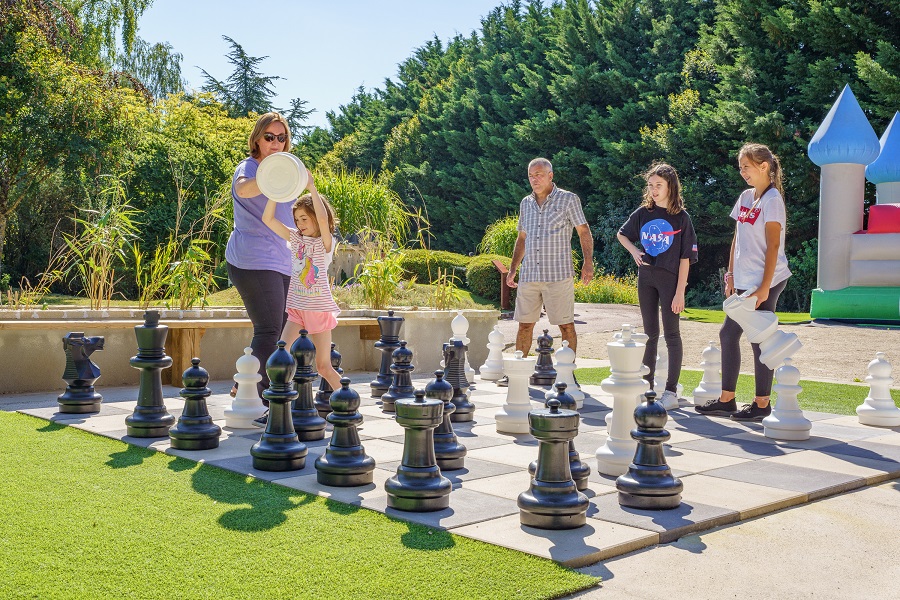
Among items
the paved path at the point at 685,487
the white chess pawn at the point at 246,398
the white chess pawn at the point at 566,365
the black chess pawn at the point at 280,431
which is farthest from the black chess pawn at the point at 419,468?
the white chess pawn at the point at 566,365

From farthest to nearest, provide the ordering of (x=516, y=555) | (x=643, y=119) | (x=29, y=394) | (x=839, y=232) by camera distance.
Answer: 1. (x=643, y=119)
2. (x=839, y=232)
3. (x=29, y=394)
4. (x=516, y=555)

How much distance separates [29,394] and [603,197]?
82.5 ft

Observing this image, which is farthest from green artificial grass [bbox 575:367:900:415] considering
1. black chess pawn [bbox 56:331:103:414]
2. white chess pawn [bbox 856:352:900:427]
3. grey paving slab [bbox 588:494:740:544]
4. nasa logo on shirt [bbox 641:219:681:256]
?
black chess pawn [bbox 56:331:103:414]

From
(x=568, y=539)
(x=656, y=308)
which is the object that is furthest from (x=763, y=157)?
(x=568, y=539)

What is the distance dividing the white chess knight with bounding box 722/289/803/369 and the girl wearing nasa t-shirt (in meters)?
0.67

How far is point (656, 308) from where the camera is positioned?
19.4ft

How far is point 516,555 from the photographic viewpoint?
2660mm

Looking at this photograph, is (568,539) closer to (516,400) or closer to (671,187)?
(516,400)

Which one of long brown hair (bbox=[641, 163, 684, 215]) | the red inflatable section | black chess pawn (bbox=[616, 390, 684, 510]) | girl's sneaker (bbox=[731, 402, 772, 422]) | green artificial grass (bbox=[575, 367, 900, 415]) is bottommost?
green artificial grass (bbox=[575, 367, 900, 415])

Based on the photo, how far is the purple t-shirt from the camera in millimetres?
4672

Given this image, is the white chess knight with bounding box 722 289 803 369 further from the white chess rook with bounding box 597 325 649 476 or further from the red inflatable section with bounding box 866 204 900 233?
the red inflatable section with bounding box 866 204 900 233

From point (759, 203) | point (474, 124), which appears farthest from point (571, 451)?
point (474, 124)

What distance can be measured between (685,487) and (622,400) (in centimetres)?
48

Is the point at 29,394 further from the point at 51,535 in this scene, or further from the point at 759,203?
the point at 759,203
